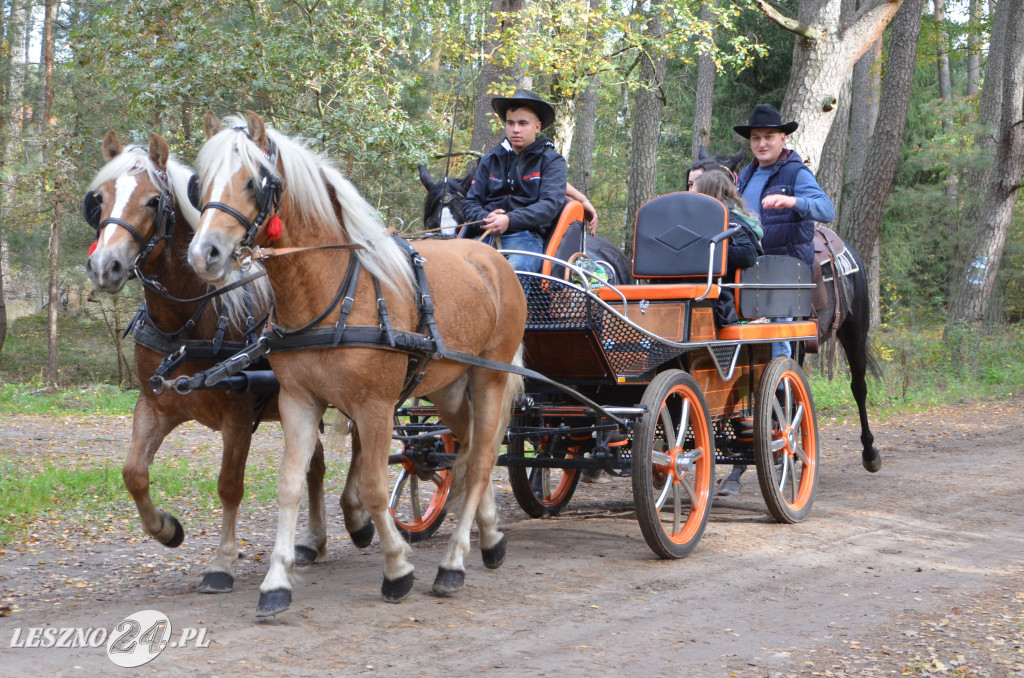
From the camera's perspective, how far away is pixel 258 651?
3668mm

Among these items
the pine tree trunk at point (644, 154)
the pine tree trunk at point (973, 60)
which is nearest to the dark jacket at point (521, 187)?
the pine tree trunk at point (644, 154)

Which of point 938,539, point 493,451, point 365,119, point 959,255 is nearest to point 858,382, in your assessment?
point 938,539

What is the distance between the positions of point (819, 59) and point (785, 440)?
5714 millimetres

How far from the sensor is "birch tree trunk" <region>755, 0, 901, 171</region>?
419 inches

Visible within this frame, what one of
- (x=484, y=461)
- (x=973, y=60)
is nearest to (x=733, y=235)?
(x=484, y=461)

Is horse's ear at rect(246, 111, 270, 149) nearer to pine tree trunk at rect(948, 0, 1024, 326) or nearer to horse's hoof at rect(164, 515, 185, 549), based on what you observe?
horse's hoof at rect(164, 515, 185, 549)

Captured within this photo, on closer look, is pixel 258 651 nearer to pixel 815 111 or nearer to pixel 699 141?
pixel 815 111

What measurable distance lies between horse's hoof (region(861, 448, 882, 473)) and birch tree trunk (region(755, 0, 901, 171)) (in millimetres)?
3510

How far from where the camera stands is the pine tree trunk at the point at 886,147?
14.2 m

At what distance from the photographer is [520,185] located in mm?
6020

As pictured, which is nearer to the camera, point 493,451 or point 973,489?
point 493,451

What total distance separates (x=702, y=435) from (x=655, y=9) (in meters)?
8.62

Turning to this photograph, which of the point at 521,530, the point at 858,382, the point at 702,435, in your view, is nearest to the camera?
the point at 702,435

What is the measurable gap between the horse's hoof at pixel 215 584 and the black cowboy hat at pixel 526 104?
306 centimetres
